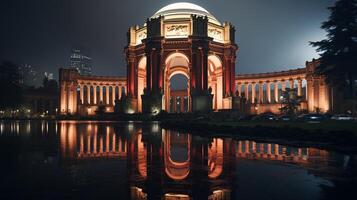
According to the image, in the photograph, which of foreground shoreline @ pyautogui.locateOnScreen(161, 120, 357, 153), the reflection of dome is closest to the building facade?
the reflection of dome

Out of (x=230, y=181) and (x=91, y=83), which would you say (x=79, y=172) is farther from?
(x=91, y=83)

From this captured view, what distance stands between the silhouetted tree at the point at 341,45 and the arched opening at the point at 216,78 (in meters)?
34.3

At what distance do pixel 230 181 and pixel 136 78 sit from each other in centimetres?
7152

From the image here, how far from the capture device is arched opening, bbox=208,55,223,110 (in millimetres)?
76287

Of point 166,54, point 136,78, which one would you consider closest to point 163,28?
point 166,54

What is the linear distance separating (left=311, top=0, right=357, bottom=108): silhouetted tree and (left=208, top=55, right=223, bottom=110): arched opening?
112 ft

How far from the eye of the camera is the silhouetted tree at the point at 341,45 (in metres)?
38.5

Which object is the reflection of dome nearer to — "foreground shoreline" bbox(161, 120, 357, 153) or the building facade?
the building facade

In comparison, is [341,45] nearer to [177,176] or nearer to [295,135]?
[295,135]

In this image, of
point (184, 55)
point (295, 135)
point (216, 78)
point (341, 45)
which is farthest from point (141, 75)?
point (295, 135)

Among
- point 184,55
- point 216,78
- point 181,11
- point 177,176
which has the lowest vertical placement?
point 177,176

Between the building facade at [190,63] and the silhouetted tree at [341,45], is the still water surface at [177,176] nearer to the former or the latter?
the silhouetted tree at [341,45]

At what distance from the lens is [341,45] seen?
129 feet

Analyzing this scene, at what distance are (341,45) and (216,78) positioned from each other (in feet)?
141
